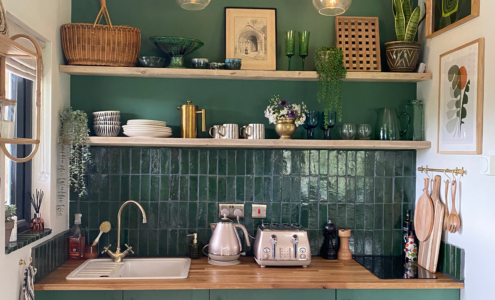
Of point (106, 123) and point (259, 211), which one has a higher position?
point (106, 123)

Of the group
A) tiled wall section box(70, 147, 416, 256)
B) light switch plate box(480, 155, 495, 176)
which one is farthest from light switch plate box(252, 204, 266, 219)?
light switch plate box(480, 155, 495, 176)

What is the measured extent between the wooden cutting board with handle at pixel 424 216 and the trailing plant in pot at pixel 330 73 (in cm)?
68

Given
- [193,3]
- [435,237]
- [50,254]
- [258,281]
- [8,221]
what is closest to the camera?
[8,221]

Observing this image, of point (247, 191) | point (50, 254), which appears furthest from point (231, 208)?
point (50, 254)

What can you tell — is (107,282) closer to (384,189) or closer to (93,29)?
(93,29)

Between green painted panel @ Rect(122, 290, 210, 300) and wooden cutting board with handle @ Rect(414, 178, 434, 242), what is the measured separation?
1.26 meters

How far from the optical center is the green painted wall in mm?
2742

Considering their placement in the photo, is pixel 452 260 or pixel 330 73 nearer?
pixel 452 260

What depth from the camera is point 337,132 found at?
283cm

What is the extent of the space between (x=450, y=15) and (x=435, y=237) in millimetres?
1201

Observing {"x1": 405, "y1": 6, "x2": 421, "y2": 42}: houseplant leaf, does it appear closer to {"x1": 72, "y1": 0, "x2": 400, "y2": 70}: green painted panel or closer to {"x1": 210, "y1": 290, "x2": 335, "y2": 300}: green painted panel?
{"x1": 72, "y1": 0, "x2": 400, "y2": 70}: green painted panel

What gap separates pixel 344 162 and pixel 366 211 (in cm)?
34

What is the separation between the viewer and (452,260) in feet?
7.79

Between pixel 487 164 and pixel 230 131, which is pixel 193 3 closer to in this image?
pixel 230 131
